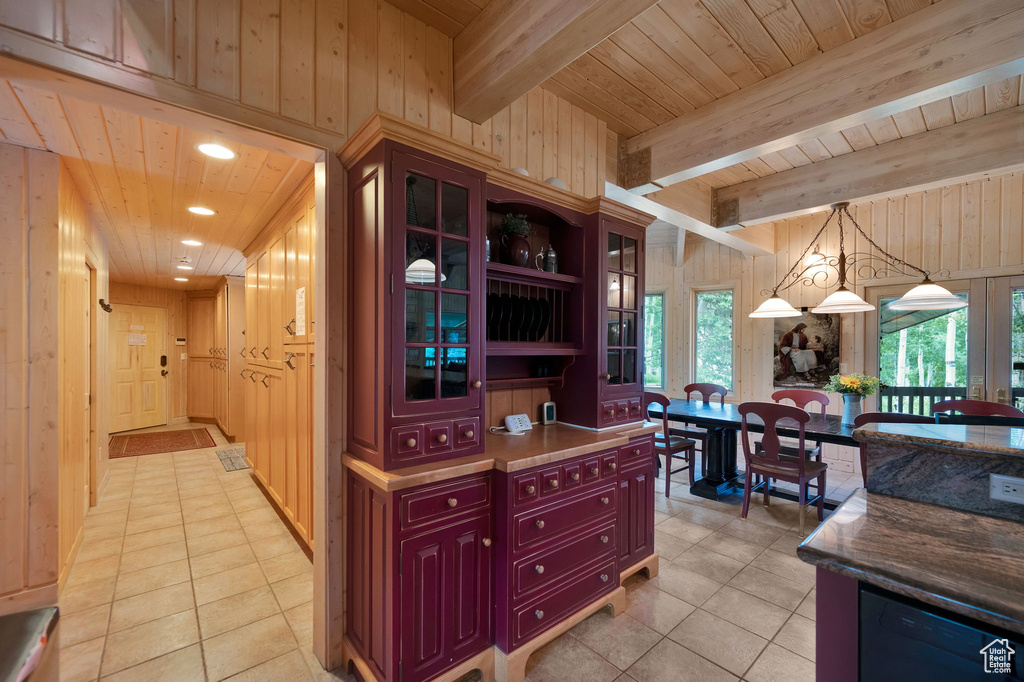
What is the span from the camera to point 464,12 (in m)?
2.08

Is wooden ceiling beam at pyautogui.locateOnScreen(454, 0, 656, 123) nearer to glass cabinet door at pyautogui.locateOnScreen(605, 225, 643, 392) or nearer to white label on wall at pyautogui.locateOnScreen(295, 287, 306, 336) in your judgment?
glass cabinet door at pyautogui.locateOnScreen(605, 225, 643, 392)

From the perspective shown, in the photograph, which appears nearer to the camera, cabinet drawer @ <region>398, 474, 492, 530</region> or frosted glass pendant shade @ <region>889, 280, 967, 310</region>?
cabinet drawer @ <region>398, 474, 492, 530</region>

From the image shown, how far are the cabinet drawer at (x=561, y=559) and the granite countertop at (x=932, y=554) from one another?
116cm

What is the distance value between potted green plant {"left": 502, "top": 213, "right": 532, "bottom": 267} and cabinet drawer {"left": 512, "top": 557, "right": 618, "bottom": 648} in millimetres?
1659

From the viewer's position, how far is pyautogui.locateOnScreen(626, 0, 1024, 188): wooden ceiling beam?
195cm

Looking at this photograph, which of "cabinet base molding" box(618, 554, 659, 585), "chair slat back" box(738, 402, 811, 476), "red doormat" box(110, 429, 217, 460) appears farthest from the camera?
"red doormat" box(110, 429, 217, 460)

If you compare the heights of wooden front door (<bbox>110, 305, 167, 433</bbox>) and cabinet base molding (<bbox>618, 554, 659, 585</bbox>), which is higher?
wooden front door (<bbox>110, 305, 167, 433</bbox>)

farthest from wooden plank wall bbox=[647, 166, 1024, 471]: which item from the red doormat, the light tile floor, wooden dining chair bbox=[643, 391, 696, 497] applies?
the red doormat

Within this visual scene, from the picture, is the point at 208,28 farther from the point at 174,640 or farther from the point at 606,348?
the point at 174,640

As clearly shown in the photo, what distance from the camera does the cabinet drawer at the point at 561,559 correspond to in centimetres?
193

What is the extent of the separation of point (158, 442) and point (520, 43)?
24.6 feet

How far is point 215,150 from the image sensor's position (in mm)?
2361

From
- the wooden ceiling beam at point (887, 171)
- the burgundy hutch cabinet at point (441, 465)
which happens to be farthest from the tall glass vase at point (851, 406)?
the burgundy hutch cabinet at point (441, 465)

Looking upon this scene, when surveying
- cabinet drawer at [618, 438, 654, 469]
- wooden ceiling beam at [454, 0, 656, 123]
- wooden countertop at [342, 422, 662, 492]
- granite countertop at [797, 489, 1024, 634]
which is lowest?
Result: cabinet drawer at [618, 438, 654, 469]
